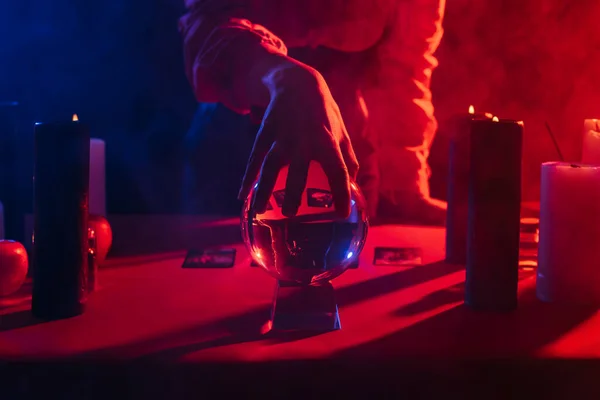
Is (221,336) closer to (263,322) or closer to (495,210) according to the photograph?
(263,322)

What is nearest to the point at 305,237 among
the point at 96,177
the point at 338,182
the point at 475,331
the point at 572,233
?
the point at 338,182

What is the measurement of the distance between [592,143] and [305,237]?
604 millimetres

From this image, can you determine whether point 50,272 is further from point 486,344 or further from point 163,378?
point 486,344

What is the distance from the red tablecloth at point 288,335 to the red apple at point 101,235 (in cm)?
5

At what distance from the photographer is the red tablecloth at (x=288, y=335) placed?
0.64 m

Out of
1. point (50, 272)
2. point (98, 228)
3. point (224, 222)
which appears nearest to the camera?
point (50, 272)

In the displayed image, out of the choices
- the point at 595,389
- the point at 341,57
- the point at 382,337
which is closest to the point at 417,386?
the point at 382,337

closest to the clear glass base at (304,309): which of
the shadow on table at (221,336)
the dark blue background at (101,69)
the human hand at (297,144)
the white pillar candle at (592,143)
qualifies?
the shadow on table at (221,336)

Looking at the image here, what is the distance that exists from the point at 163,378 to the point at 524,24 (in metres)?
1.39

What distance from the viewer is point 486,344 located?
2.20 feet

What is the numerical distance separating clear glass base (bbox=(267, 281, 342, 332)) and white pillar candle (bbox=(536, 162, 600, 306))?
31 centimetres

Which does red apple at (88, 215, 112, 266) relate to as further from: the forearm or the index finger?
the index finger

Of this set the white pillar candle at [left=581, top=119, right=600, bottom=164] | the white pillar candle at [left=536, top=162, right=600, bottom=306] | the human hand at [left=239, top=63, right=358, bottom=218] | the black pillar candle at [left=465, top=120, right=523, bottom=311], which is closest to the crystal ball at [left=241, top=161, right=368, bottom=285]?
the human hand at [left=239, top=63, right=358, bottom=218]

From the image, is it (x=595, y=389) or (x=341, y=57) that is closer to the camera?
(x=595, y=389)
